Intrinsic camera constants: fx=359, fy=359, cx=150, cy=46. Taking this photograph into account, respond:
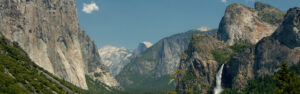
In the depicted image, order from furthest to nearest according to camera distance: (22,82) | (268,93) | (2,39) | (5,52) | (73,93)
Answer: (268,93)
(2,39)
(5,52)
(73,93)
(22,82)

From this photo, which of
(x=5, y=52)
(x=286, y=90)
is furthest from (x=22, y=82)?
(x=286, y=90)

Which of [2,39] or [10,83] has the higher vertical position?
[2,39]

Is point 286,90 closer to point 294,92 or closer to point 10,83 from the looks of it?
point 294,92

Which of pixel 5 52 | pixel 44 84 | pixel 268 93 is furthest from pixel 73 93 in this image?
pixel 268 93

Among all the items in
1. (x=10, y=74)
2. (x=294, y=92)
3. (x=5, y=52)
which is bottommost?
(x=294, y=92)

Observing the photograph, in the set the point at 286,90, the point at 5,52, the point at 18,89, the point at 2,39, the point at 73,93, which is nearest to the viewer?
the point at 18,89

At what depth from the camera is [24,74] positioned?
3467 inches

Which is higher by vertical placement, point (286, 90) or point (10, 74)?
point (10, 74)

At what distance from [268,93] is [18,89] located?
156 meters

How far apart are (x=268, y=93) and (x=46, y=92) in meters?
147

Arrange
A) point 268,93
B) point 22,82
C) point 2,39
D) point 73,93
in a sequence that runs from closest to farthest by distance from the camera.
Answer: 1. point 22,82
2. point 73,93
3. point 2,39
4. point 268,93

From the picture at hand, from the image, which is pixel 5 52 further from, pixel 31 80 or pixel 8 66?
pixel 31 80

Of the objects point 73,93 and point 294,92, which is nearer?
point 294,92

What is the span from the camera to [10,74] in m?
84.3
